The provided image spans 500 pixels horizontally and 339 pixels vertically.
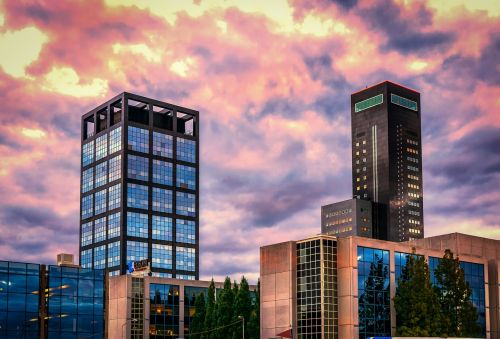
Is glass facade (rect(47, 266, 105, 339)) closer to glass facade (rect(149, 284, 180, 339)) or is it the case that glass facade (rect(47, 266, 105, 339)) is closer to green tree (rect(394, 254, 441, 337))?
glass facade (rect(149, 284, 180, 339))

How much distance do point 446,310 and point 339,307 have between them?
1577cm

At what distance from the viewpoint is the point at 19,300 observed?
126438 millimetres

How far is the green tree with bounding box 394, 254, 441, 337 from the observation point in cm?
10856

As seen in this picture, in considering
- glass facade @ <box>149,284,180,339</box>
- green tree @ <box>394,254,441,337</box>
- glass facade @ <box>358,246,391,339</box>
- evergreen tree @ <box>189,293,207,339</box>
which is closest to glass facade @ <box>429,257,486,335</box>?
green tree @ <box>394,254,441,337</box>

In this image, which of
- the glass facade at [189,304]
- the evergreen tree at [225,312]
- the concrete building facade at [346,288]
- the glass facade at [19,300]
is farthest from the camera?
the glass facade at [189,304]

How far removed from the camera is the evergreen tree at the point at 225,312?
13088 centimetres

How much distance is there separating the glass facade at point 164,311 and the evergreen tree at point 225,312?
32.3 metres

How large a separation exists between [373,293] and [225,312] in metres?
30.2

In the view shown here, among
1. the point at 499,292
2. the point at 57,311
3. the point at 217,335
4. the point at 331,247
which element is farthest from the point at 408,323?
the point at 57,311

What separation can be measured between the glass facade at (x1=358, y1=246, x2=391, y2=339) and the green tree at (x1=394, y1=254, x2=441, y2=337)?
174 cm

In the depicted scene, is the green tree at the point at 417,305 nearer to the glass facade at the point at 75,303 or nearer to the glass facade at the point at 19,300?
the glass facade at the point at 75,303

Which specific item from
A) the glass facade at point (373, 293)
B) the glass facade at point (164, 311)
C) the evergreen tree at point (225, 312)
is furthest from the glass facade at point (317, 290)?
the glass facade at point (164, 311)

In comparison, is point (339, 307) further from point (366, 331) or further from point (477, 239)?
point (477, 239)

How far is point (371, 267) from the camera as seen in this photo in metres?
112
